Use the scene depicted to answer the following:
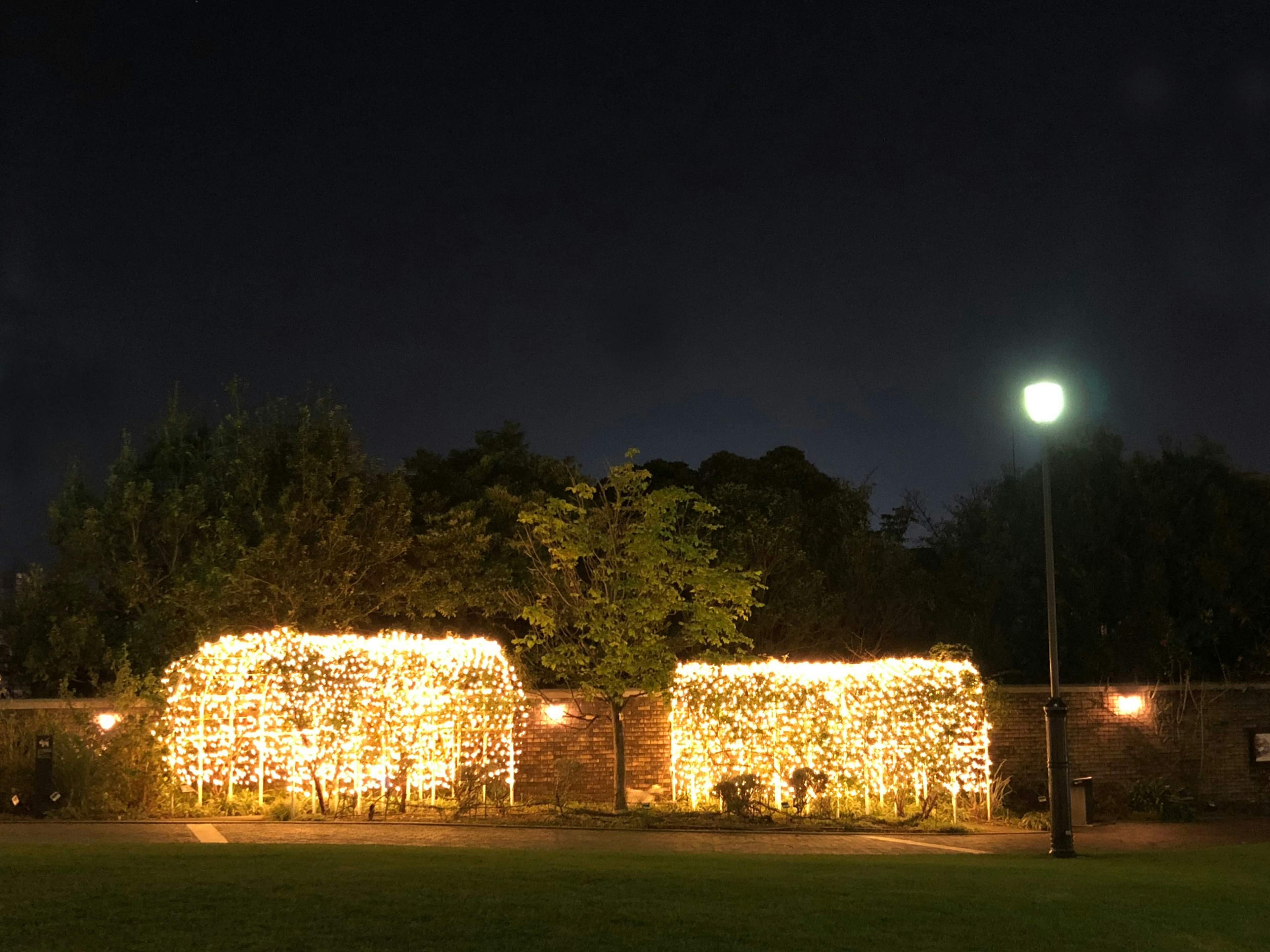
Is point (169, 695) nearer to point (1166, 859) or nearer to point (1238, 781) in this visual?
point (1166, 859)

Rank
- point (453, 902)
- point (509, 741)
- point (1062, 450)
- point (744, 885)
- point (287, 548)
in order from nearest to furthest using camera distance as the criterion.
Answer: point (453, 902)
point (744, 885)
point (509, 741)
point (287, 548)
point (1062, 450)

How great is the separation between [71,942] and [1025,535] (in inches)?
1178

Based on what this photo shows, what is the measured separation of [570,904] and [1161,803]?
14759 millimetres

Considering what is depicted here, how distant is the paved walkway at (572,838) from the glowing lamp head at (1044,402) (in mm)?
5068

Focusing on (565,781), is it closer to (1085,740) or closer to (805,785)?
(805,785)

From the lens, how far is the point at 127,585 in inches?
987

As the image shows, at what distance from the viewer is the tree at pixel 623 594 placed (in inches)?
773

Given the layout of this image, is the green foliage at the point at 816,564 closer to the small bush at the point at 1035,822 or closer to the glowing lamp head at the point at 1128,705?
A: the glowing lamp head at the point at 1128,705

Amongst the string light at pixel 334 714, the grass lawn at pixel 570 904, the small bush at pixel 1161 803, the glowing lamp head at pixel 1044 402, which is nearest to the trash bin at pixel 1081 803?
the small bush at pixel 1161 803

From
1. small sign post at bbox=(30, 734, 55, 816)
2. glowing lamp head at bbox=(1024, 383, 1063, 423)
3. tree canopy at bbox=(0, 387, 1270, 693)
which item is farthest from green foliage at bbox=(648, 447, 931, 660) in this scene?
small sign post at bbox=(30, 734, 55, 816)

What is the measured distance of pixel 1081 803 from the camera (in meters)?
19.1

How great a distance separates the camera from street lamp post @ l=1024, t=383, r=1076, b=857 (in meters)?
14.6

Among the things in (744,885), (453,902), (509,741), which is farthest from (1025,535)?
(453,902)

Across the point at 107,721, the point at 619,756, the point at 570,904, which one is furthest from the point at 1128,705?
the point at 107,721
